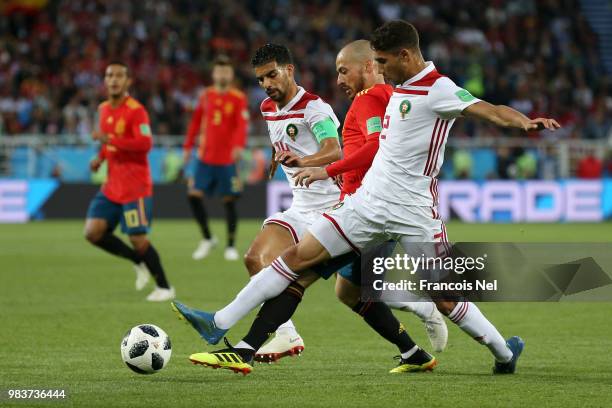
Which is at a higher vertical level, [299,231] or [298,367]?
[299,231]

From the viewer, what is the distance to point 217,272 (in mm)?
13602

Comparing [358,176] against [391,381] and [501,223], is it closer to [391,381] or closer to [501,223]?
[391,381]

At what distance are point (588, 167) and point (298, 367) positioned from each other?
1963 cm

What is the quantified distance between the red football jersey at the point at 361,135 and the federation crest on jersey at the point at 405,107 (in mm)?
482

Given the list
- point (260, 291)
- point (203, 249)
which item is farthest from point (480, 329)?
point (203, 249)

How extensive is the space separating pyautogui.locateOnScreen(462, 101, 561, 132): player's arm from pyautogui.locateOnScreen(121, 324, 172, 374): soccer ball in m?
2.10

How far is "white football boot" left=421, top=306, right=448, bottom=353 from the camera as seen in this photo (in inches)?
288

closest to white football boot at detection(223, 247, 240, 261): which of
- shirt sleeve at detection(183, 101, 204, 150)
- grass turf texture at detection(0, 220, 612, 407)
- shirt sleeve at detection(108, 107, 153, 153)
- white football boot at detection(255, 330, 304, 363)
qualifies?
grass turf texture at detection(0, 220, 612, 407)

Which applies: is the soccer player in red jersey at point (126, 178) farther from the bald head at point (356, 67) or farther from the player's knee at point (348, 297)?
the player's knee at point (348, 297)

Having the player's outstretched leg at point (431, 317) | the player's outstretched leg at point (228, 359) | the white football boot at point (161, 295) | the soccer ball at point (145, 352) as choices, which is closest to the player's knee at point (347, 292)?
the player's outstretched leg at point (431, 317)

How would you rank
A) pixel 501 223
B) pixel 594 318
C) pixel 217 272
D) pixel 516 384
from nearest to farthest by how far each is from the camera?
pixel 516 384
pixel 594 318
pixel 217 272
pixel 501 223

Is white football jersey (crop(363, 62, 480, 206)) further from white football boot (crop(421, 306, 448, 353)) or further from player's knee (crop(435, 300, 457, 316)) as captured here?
white football boot (crop(421, 306, 448, 353))

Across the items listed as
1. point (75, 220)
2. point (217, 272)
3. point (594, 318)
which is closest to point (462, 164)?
point (75, 220)

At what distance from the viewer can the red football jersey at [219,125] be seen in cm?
1559
